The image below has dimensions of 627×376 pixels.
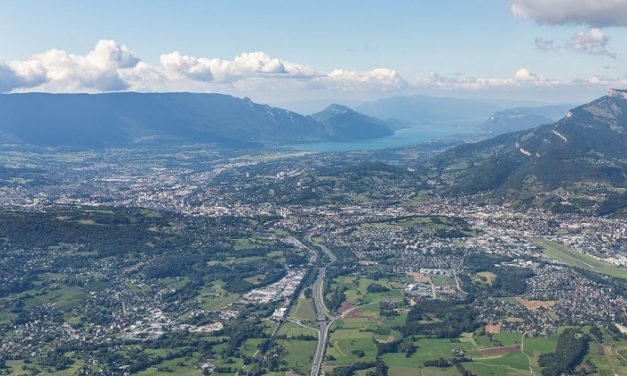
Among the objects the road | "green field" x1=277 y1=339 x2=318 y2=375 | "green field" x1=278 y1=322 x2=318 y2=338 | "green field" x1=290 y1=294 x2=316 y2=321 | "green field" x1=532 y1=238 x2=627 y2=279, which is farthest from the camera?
"green field" x1=532 y1=238 x2=627 y2=279

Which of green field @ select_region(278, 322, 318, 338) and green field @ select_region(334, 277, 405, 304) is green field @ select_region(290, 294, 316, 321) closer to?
green field @ select_region(278, 322, 318, 338)

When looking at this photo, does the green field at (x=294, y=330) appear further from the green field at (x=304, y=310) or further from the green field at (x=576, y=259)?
the green field at (x=576, y=259)

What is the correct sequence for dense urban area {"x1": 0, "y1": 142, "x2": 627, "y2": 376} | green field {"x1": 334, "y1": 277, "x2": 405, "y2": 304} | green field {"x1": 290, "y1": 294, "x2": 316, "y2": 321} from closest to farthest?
dense urban area {"x1": 0, "y1": 142, "x2": 627, "y2": 376}
green field {"x1": 290, "y1": 294, "x2": 316, "y2": 321}
green field {"x1": 334, "y1": 277, "x2": 405, "y2": 304}

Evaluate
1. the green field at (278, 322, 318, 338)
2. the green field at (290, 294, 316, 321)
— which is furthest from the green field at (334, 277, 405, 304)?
the green field at (278, 322, 318, 338)

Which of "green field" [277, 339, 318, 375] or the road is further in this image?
the road

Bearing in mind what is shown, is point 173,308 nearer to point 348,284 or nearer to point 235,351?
point 235,351

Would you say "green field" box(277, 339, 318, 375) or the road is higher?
"green field" box(277, 339, 318, 375)

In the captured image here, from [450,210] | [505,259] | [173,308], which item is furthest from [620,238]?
[173,308]

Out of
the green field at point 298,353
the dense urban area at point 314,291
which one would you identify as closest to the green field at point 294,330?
the dense urban area at point 314,291

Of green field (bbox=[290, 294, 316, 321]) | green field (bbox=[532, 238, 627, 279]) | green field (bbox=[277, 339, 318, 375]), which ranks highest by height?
green field (bbox=[532, 238, 627, 279])
